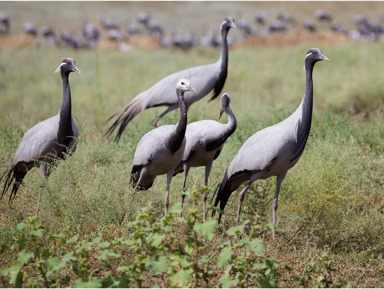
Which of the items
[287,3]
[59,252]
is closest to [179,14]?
[287,3]

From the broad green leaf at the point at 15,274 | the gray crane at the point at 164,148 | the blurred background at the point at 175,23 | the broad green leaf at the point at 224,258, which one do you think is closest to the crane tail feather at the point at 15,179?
the gray crane at the point at 164,148

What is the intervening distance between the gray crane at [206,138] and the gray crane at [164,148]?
0.18 meters

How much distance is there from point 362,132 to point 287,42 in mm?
13795

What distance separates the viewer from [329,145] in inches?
200

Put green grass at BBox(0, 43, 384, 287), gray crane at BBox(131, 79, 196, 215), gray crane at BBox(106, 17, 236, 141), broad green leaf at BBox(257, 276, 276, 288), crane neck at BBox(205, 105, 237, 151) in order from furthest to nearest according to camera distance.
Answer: gray crane at BBox(106, 17, 236, 141) → crane neck at BBox(205, 105, 237, 151) → gray crane at BBox(131, 79, 196, 215) → green grass at BBox(0, 43, 384, 287) → broad green leaf at BBox(257, 276, 276, 288)

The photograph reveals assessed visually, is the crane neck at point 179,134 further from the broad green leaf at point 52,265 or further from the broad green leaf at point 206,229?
the broad green leaf at point 52,265

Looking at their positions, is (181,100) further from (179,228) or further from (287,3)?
→ (287,3)

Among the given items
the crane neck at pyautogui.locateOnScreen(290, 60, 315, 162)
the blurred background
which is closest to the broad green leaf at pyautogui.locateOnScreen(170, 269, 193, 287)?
the crane neck at pyautogui.locateOnScreen(290, 60, 315, 162)

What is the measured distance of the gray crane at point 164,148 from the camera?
4.36 metres

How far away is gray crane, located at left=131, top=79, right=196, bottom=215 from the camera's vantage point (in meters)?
4.36

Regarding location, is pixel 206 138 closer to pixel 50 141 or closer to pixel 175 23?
pixel 50 141

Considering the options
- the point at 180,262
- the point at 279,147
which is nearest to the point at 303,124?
the point at 279,147

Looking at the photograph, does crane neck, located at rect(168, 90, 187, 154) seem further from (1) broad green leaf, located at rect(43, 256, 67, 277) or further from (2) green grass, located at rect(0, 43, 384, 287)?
(1) broad green leaf, located at rect(43, 256, 67, 277)

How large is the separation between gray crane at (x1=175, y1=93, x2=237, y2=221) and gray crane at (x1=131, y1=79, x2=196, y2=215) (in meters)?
0.18
